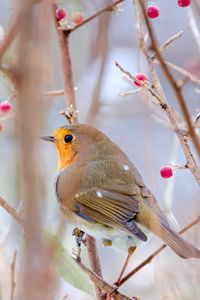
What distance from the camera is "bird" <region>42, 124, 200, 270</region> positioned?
83.4 inches

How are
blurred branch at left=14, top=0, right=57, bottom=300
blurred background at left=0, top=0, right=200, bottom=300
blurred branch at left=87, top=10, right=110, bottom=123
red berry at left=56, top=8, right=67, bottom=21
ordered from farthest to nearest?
red berry at left=56, top=8, right=67, bottom=21
blurred branch at left=87, top=10, right=110, bottom=123
blurred background at left=0, top=0, right=200, bottom=300
blurred branch at left=14, top=0, right=57, bottom=300

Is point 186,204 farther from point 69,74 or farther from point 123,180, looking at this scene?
point 69,74

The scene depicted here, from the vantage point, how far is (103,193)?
228 cm

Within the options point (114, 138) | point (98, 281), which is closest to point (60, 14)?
point (98, 281)

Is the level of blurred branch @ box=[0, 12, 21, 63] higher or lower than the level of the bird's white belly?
higher

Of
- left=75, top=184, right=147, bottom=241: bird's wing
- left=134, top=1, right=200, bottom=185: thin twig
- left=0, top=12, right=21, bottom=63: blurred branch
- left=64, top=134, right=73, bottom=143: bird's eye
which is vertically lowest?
left=75, top=184, right=147, bottom=241: bird's wing

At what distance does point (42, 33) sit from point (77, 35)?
2.32 m

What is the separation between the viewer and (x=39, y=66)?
2.41ft

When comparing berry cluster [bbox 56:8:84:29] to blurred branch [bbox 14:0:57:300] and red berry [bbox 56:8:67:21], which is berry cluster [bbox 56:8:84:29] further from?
blurred branch [bbox 14:0:57:300]

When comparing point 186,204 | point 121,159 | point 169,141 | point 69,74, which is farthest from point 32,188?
point 169,141

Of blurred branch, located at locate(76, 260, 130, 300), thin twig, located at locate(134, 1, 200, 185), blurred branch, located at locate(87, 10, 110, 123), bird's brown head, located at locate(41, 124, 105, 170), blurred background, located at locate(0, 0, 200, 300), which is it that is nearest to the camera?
thin twig, located at locate(134, 1, 200, 185)

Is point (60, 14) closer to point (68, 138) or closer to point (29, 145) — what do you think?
point (68, 138)

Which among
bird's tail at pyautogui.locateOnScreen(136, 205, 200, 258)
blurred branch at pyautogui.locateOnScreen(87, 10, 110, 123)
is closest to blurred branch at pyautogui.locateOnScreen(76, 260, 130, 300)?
bird's tail at pyautogui.locateOnScreen(136, 205, 200, 258)

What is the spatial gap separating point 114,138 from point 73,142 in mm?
1918
